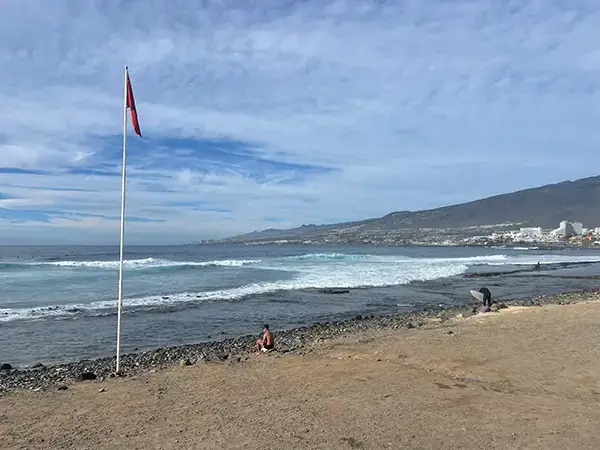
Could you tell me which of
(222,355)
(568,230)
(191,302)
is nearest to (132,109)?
(222,355)

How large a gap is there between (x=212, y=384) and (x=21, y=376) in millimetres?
4710

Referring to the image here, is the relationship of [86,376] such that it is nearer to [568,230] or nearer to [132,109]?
[132,109]

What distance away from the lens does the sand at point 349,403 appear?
19.8 feet

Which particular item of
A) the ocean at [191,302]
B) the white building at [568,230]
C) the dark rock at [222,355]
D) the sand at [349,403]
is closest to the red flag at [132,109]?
the sand at [349,403]

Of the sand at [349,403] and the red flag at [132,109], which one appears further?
the red flag at [132,109]

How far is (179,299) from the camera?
77.2ft

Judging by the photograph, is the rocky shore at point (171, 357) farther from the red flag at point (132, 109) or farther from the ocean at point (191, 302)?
the red flag at point (132, 109)

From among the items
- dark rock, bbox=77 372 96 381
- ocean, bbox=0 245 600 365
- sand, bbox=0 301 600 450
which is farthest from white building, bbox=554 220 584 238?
dark rock, bbox=77 372 96 381

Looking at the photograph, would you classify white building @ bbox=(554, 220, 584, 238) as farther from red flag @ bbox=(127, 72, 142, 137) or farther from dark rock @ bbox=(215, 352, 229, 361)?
red flag @ bbox=(127, 72, 142, 137)

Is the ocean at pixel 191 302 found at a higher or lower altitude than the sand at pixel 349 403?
lower

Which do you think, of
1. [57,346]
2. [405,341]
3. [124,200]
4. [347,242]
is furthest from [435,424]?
[347,242]

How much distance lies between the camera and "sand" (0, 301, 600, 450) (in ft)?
19.8

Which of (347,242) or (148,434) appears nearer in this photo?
(148,434)

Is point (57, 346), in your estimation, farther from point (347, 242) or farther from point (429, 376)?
point (347, 242)
